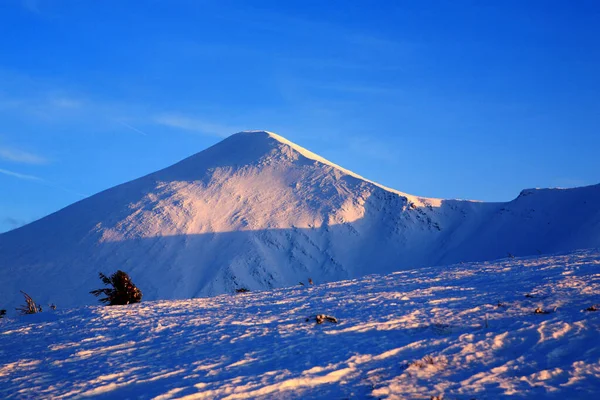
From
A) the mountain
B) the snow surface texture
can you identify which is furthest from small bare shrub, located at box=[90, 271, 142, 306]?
the mountain

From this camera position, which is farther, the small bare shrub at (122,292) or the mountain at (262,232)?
the mountain at (262,232)

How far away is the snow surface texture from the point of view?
613 centimetres

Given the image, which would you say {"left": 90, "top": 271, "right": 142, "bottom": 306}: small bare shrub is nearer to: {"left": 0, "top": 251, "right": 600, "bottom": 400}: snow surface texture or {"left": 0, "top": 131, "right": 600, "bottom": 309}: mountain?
{"left": 0, "top": 251, "right": 600, "bottom": 400}: snow surface texture

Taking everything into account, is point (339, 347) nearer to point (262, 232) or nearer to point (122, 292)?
point (122, 292)

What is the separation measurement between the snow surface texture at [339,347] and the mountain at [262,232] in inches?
1008

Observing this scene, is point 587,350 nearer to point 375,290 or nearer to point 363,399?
point 363,399

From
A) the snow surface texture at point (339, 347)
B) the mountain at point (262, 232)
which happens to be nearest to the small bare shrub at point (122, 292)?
the snow surface texture at point (339, 347)

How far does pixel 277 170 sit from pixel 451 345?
150 feet

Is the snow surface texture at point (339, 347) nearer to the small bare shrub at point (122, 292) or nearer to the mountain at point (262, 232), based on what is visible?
the small bare shrub at point (122, 292)

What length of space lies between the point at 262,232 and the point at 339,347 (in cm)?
3546

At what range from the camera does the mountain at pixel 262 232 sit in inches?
1532

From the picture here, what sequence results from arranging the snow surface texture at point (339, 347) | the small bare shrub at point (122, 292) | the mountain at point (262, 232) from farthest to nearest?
the mountain at point (262, 232), the small bare shrub at point (122, 292), the snow surface texture at point (339, 347)

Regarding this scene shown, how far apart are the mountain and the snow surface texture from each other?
1008 inches

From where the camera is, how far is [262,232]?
141ft
